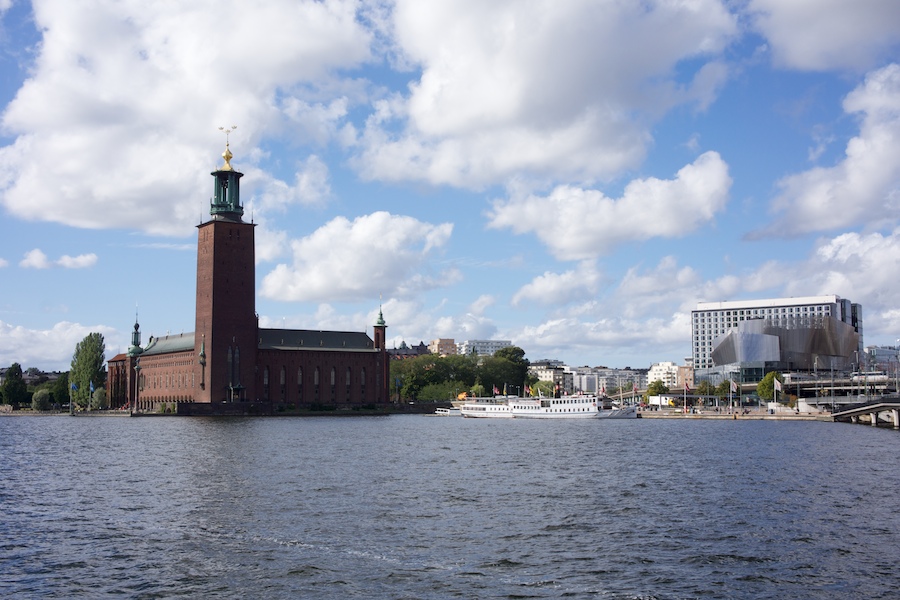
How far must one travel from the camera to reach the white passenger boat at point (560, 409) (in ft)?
437

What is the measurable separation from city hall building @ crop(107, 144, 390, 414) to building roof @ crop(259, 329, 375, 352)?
7.2 inches

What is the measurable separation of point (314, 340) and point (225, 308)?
2143 cm

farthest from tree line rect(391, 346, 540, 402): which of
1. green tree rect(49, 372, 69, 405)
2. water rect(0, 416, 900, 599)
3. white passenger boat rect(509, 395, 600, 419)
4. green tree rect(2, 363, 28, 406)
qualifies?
water rect(0, 416, 900, 599)

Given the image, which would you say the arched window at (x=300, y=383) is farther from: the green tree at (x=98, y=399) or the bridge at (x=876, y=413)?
the bridge at (x=876, y=413)

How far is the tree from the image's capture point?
16125 cm

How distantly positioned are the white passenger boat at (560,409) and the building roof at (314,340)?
31733 mm

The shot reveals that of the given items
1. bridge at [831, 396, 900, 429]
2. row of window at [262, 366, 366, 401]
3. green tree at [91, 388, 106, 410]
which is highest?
row of window at [262, 366, 366, 401]

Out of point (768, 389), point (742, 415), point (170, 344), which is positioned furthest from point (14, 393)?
point (768, 389)

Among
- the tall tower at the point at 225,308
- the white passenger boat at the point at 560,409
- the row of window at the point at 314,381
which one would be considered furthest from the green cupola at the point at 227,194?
the white passenger boat at the point at 560,409

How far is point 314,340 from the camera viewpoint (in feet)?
501

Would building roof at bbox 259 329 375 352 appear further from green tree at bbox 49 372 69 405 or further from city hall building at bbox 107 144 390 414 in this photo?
green tree at bbox 49 372 69 405

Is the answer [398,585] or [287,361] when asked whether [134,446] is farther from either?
[287,361]

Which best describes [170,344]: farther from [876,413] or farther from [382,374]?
[876,413]

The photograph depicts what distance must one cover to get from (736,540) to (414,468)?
23037 mm
